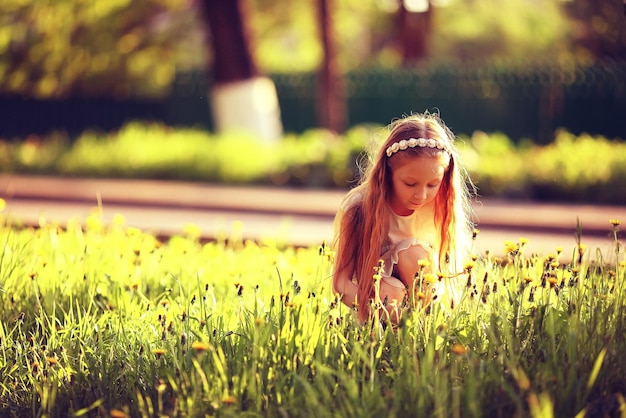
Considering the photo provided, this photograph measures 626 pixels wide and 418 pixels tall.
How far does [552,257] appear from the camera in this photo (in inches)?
142

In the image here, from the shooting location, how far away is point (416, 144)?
366 cm

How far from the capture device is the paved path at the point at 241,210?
9.00m

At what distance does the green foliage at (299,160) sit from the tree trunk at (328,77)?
98 centimetres

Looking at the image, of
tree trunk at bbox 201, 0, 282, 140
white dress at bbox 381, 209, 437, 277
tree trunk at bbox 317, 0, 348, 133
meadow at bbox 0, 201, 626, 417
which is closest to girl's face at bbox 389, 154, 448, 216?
white dress at bbox 381, 209, 437, 277

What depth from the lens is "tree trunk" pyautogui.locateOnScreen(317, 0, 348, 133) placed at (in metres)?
16.0

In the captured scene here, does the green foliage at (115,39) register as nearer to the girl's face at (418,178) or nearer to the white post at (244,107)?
the white post at (244,107)

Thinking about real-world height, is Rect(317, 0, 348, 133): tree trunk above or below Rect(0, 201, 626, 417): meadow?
above

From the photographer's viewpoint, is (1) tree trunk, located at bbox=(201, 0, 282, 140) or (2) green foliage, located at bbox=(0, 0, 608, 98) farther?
(2) green foliage, located at bbox=(0, 0, 608, 98)

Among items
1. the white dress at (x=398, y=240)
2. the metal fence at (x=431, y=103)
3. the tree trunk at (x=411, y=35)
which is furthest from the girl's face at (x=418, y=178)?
the tree trunk at (x=411, y=35)

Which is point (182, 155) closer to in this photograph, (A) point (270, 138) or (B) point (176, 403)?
(A) point (270, 138)

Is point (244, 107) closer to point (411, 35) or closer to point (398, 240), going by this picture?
point (411, 35)

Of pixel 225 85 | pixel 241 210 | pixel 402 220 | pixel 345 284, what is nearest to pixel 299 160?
pixel 241 210

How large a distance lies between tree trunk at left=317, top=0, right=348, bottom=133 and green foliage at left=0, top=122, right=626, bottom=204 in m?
0.98

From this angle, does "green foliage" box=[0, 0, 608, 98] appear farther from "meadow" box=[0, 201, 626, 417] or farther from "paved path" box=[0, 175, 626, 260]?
"meadow" box=[0, 201, 626, 417]
